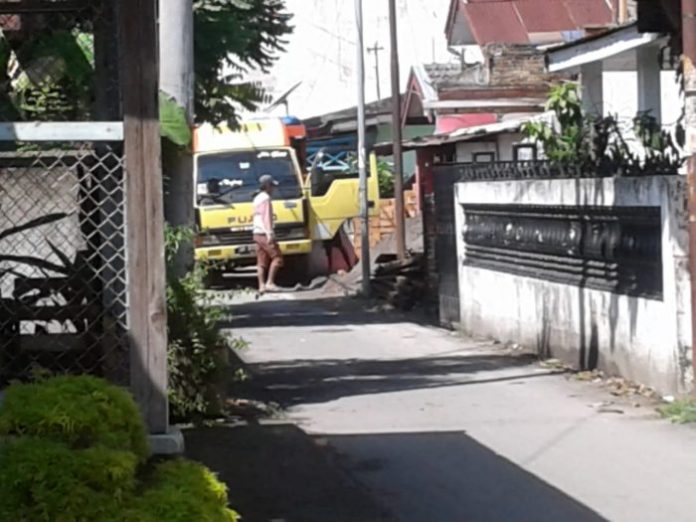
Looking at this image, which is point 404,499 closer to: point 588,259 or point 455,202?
point 588,259

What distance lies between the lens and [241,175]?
90.1 feet

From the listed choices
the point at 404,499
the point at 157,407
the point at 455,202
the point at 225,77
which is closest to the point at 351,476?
the point at 404,499

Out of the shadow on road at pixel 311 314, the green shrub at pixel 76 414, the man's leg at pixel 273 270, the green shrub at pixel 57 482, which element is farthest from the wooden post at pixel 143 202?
the man's leg at pixel 273 270

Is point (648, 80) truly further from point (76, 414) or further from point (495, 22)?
point (495, 22)

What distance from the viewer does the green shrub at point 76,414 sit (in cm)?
516

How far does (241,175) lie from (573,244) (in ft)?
47.0

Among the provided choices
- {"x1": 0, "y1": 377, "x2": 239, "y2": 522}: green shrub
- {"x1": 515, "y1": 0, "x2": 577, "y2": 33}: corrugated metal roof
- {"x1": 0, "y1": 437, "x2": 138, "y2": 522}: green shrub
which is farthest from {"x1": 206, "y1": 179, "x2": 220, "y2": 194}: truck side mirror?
{"x1": 0, "y1": 437, "x2": 138, "y2": 522}: green shrub

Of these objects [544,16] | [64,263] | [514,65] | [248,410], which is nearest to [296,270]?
[514,65]

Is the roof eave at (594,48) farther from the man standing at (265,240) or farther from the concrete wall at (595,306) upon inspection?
the man standing at (265,240)

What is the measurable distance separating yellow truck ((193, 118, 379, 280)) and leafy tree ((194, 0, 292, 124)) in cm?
1168

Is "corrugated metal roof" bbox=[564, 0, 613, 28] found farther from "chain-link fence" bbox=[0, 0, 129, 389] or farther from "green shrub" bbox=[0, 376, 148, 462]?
"green shrub" bbox=[0, 376, 148, 462]

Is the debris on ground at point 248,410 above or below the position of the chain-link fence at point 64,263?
below

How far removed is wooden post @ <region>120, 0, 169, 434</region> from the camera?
230 inches

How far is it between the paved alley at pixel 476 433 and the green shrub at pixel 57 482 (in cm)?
323
